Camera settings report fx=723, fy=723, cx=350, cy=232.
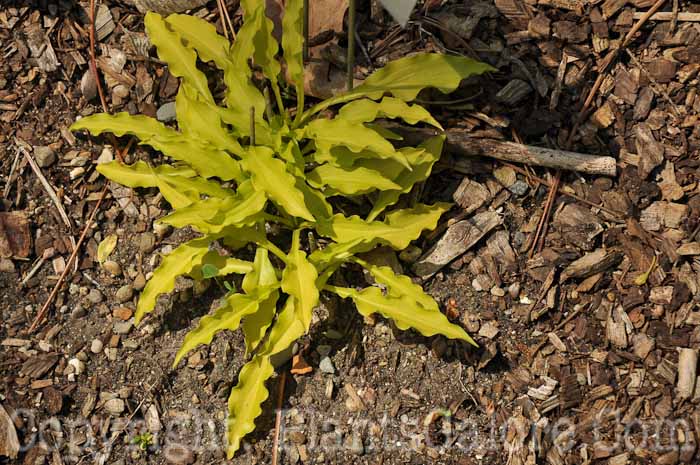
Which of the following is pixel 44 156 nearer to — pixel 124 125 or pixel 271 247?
pixel 124 125

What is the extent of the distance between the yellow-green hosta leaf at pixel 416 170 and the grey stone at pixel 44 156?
4.04 ft

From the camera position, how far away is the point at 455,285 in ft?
8.61

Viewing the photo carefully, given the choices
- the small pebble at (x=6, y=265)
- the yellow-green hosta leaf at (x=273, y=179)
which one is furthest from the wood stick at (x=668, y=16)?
the small pebble at (x=6, y=265)

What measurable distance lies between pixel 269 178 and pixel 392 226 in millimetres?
494

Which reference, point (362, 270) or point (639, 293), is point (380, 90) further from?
point (639, 293)

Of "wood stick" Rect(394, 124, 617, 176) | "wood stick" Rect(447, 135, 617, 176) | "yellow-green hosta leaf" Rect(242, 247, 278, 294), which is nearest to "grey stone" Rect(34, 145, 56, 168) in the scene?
"yellow-green hosta leaf" Rect(242, 247, 278, 294)

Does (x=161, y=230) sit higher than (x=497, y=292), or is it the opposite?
(x=161, y=230)

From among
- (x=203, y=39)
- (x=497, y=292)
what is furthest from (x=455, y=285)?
(x=203, y=39)

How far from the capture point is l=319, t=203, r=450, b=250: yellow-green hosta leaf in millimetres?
2428

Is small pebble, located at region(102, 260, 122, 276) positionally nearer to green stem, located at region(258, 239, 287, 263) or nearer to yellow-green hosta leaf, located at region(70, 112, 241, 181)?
yellow-green hosta leaf, located at region(70, 112, 241, 181)

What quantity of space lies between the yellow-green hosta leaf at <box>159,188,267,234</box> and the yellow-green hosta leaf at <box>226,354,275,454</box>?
472 mm

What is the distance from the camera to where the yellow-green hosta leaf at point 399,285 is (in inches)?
94.3

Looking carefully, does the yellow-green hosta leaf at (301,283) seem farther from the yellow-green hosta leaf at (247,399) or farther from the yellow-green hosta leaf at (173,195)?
the yellow-green hosta leaf at (173,195)

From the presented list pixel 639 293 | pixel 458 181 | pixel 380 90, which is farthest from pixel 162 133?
pixel 639 293
